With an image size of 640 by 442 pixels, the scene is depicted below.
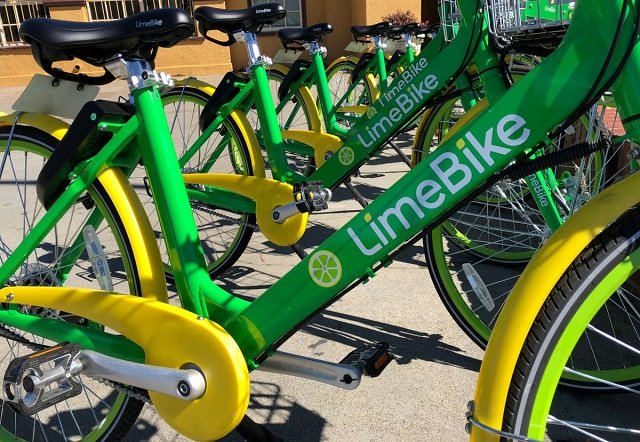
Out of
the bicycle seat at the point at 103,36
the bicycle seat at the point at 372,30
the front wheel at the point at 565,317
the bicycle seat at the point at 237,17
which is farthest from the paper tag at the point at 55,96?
the bicycle seat at the point at 372,30

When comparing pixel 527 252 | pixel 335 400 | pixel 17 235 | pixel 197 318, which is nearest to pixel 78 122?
pixel 197 318

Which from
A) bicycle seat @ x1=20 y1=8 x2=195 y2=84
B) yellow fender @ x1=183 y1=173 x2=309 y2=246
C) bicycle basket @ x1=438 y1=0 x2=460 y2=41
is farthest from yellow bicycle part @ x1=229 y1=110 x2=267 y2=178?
bicycle seat @ x1=20 y1=8 x2=195 y2=84

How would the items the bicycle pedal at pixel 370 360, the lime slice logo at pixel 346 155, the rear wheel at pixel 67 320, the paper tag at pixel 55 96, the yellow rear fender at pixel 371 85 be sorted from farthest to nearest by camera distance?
the yellow rear fender at pixel 371 85 → the lime slice logo at pixel 346 155 → the paper tag at pixel 55 96 → the rear wheel at pixel 67 320 → the bicycle pedal at pixel 370 360

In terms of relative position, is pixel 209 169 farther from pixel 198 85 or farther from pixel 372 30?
pixel 372 30

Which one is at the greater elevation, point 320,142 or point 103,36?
point 103,36

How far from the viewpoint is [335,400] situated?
1.96m

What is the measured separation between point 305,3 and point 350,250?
40.4 feet

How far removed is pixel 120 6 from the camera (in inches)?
474

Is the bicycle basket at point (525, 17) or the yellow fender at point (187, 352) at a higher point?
the bicycle basket at point (525, 17)

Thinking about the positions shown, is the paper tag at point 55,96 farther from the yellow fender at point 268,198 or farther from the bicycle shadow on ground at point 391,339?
the bicycle shadow on ground at point 391,339

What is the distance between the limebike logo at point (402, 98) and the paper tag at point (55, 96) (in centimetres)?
133

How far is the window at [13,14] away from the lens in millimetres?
11289

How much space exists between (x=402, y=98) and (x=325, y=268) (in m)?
1.44

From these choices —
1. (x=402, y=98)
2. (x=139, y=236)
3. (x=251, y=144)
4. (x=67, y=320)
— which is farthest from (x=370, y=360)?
(x=251, y=144)
